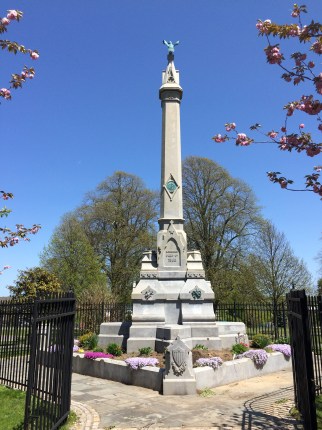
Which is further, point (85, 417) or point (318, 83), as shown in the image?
point (85, 417)

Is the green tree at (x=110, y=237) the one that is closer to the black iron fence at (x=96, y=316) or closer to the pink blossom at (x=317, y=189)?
the black iron fence at (x=96, y=316)

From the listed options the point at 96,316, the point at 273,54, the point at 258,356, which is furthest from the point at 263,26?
the point at 96,316

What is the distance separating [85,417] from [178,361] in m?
2.57

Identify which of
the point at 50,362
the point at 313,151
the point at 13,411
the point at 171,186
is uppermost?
the point at 171,186

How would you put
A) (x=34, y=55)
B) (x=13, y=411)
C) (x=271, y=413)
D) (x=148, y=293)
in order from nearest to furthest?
1. (x=34, y=55)
2. (x=13, y=411)
3. (x=271, y=413)
4. (x=148, y=293)

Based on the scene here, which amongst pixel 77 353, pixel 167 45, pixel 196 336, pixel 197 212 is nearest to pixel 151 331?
pixel 196 336

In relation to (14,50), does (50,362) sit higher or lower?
lower

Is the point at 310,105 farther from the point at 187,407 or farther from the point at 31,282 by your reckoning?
the point at 31,282

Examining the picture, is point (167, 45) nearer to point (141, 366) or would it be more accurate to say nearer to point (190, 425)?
point (141, 366)

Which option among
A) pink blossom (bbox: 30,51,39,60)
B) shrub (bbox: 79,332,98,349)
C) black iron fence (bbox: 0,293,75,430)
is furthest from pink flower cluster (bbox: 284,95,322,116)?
shrub (bbox: 79,332,98,349)

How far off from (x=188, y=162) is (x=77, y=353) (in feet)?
69.6

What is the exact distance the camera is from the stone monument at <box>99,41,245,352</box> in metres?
13.1

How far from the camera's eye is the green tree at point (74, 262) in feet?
90.2

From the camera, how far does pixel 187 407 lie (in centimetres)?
757
